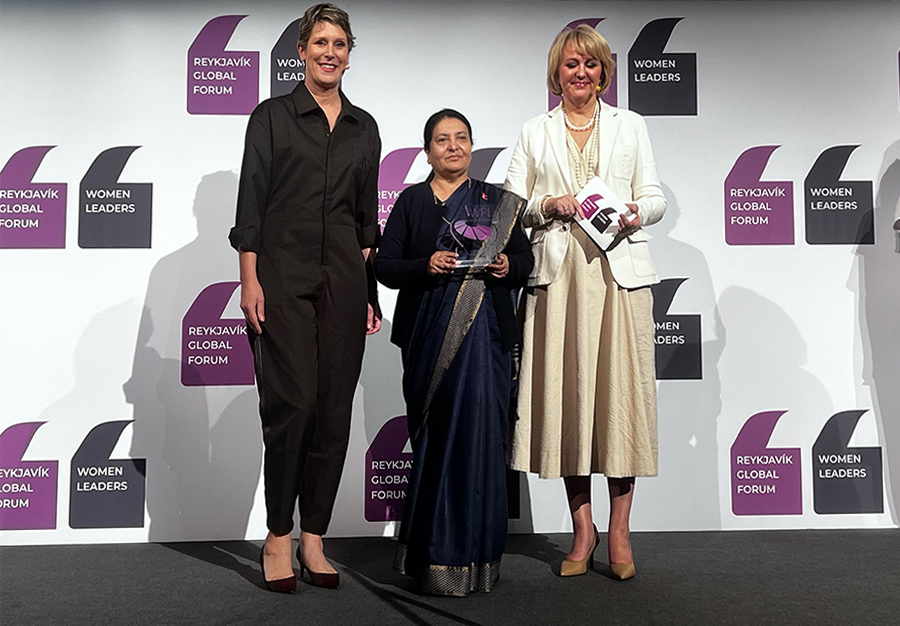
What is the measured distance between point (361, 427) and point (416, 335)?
1.12 m

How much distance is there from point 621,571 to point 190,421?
197cm

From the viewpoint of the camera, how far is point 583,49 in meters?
2.50

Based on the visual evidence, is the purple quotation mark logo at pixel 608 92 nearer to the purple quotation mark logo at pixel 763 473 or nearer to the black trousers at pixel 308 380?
the black trousers at pixel 308 380

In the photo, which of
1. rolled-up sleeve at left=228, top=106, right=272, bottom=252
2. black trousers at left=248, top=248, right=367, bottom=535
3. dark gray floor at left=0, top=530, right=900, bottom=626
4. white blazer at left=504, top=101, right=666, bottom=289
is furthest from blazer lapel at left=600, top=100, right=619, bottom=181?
dark gray floor at left=0, top=530, right=900, bottom=626

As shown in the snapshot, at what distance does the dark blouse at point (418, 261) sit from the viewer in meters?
2.39

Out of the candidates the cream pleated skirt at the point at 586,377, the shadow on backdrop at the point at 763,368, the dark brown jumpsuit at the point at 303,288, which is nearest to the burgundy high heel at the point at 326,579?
the dark brown jumpsuit at the point at 303,288

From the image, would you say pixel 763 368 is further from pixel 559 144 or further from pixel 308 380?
pixel 308 380

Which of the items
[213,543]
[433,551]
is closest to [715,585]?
[433,551]

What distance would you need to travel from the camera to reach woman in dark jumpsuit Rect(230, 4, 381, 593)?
233cm

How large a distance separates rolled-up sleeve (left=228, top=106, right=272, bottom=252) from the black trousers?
0.12 metres

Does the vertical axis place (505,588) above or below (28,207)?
below

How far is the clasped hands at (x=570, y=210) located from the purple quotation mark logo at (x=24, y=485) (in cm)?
243

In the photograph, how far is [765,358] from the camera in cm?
341

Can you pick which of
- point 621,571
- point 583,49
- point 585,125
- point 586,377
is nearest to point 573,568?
point 621,571
